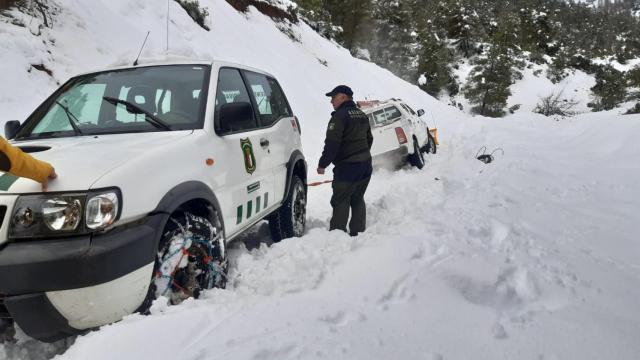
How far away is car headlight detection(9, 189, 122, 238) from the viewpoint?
2270 millimetres

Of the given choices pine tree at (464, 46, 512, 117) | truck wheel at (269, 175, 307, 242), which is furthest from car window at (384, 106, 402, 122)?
pine tree at (464, 46, 512, 117)

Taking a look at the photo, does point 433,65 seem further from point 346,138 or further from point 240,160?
point 240,160

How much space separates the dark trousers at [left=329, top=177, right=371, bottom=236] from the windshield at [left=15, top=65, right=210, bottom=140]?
2.18 meters

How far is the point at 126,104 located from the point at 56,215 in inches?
52.2

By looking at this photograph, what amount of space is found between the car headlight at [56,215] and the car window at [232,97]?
1.35 meters

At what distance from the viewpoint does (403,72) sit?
4888 cm

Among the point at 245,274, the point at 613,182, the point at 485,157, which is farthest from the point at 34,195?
the point at 485,157

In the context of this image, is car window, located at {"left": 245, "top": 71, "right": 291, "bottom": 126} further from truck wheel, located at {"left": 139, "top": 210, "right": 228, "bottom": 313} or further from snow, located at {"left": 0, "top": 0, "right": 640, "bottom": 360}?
truck wheel, located at {"left": 139, "top": 210, "right": 228, "bottom": 313}

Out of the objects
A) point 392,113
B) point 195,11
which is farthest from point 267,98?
point 195,11

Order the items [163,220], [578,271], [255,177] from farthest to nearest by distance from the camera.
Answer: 1. [255,177]
2. [578,271]
3. [163,220]

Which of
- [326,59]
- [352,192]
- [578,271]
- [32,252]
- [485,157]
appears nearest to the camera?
[32,252]

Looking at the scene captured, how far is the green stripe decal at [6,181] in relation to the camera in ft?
7.72

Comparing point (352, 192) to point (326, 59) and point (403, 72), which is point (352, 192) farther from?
point (403, 72)

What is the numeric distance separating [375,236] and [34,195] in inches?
103
